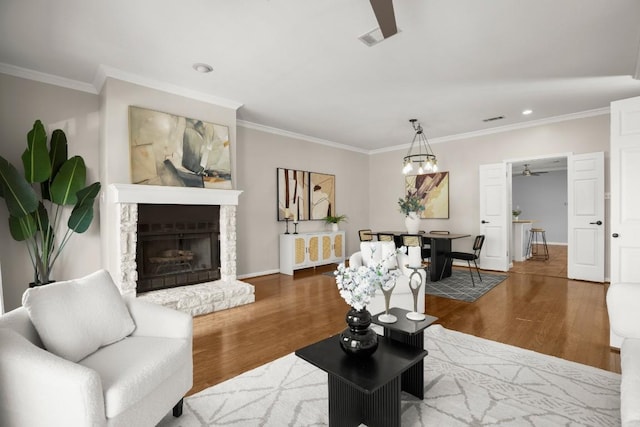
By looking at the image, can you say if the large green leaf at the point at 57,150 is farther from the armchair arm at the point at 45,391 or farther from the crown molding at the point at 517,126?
the crown molding at the point at 517,126

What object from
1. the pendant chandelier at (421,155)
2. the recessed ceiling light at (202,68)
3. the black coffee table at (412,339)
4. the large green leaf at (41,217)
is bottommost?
the black coffee table at (412,339)

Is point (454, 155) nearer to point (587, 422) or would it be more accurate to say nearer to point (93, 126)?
point (587, 422)

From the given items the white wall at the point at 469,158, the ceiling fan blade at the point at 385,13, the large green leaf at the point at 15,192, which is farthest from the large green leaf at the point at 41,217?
the white wall at the point at 469,158

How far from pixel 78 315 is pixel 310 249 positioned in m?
4.94

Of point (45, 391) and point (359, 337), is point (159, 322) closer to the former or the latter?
point (45, 391)

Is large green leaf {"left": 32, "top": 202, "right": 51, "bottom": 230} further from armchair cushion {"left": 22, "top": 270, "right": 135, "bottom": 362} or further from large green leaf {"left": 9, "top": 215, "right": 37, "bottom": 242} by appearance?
armchair cushion {"left": 22, "top": 270, "right": 135, "bottom": 362}

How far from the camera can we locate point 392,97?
4672 millimetres

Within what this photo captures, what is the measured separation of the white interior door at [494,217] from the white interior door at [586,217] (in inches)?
41.1

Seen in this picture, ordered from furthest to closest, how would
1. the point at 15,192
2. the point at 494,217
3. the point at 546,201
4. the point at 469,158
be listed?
1. the point at 546,201
2. the point at 469,158
3. the point at 494,217
4. the point at 15,192

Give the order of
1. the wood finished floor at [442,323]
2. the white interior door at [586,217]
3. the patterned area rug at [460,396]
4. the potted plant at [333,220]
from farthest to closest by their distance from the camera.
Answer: the potted plant at [333,220] → the white interior door at [586,217] → the wood finished floor at [442,323] → the patterned area rug at [460,396]

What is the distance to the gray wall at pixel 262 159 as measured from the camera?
12.0 feet

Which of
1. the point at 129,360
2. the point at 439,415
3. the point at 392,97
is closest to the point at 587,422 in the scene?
the point at 439,415

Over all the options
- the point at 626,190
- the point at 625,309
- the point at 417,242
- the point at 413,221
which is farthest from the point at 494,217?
the point at 625,309

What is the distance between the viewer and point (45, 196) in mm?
3660
